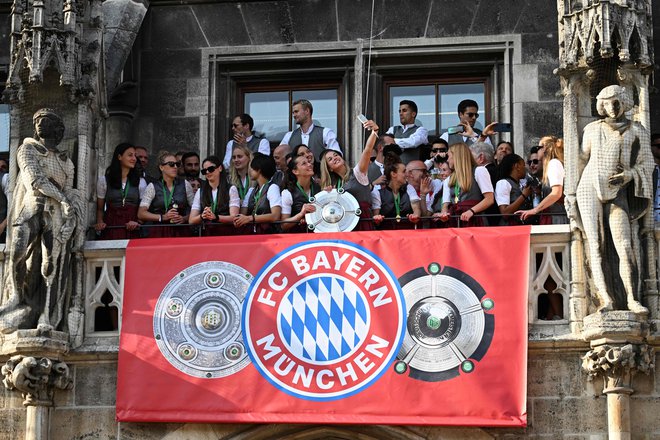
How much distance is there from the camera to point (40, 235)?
840 inches

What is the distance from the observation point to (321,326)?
2061 cm

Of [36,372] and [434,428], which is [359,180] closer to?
[434,428]

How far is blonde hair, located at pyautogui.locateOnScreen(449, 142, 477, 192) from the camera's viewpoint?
21094 millimetres

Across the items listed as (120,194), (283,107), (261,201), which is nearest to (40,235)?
(120,194)

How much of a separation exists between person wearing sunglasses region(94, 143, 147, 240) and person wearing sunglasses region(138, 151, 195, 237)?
115 millimetres

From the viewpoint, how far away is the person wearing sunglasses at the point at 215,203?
846 inches

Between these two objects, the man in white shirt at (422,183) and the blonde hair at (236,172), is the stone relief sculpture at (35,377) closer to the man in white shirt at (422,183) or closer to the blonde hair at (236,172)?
the blonde hair at (236,172)

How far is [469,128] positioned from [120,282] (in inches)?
181

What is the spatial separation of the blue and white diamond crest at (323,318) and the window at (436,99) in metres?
4.39

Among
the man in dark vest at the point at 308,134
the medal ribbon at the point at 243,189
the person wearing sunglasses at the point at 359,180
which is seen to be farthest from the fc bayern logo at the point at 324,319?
the man in dark vest at the point at 308,134

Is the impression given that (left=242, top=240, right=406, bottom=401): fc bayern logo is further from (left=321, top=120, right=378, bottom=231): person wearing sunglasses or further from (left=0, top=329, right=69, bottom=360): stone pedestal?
(left=0, top=329, right=69, bottom=360): stone pedestal

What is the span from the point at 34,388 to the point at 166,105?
5.56 m

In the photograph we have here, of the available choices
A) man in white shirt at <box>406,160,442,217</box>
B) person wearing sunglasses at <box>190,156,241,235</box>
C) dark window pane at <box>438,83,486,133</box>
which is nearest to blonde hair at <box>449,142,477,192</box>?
man in white shirt at <box>406,160,442,217</box>

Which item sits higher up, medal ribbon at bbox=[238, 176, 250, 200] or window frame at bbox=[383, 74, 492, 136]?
window frame at bbox=[383, 74, 492, 136]
